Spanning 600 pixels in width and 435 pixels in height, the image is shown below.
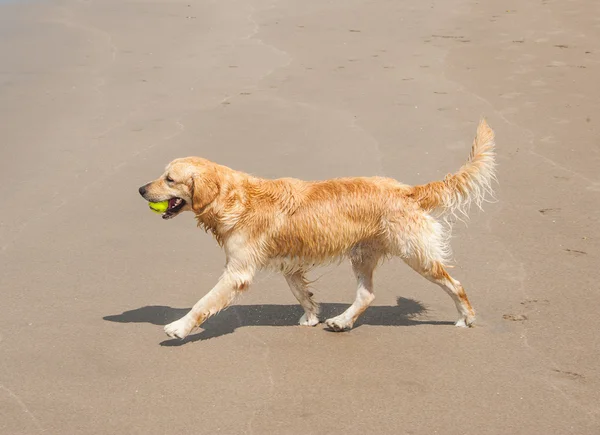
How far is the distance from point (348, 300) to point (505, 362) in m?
1.45

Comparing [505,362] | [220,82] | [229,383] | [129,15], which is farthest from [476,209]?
[129,15]

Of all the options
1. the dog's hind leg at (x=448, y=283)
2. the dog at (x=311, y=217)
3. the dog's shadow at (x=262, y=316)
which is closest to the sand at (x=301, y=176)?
the dog's shadow at (x=262, y=316)

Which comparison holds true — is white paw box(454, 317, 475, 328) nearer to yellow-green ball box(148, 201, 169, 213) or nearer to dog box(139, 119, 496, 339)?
dog box(139, 119, 496, 339)

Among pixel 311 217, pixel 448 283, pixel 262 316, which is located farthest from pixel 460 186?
pixel 262 316

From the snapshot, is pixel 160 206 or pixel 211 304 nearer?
pixel 211 304

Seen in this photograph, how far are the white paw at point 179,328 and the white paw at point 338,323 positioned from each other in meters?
0.93

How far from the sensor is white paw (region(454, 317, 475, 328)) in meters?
6.04

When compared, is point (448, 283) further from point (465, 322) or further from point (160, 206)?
point (160, 206)

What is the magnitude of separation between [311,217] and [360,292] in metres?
0.64

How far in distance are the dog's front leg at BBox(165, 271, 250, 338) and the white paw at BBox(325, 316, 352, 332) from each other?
0.62 m

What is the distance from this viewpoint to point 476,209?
26.2ft

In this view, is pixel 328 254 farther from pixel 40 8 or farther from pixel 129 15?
pixel 40 8

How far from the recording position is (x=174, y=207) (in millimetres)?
6082

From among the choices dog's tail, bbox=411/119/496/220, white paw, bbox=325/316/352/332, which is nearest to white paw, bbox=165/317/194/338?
white paw, bbox=325/316/352/332
